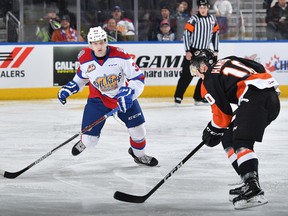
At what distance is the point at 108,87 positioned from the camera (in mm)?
5820

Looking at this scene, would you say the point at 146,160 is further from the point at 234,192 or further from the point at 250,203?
the point at 250,203

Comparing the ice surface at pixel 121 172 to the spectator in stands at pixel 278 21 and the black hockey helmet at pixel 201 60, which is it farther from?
the spectator in stands at pixel 278 21

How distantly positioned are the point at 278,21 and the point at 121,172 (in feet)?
20.2

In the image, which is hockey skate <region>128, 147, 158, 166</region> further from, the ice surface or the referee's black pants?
the referee's black pants

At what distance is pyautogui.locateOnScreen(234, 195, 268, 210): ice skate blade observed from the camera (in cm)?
436

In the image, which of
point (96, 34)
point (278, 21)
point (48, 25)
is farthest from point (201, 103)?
point (96, 34)

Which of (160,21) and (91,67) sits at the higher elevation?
(91,67)

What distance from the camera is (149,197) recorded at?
15.7ft

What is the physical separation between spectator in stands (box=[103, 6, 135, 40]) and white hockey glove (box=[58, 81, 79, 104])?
5.21 meters

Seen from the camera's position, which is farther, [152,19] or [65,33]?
[152,19]

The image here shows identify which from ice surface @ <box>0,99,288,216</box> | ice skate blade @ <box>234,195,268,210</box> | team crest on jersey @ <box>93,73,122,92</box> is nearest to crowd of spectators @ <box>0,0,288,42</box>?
ice surface @ <box>0,99,288,216</box>

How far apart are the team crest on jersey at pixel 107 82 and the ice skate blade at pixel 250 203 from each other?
1667mm

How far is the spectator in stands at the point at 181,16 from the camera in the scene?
439 inches

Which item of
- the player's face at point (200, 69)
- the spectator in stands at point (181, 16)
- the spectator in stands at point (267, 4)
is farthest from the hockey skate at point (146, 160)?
the spectator in stands at point (267, 4)
